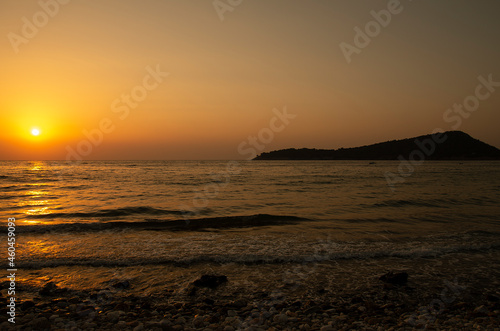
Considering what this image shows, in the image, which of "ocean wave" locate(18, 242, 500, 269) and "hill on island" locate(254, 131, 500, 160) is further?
"hill on island" locate(254, 131, 500, 160)

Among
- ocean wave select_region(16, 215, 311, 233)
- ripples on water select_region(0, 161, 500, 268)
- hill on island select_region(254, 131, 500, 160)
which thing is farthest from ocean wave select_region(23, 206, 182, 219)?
hill on island select_region(254, 131, 500, 160)

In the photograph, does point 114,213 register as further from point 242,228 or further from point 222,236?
point 222,236

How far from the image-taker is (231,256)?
29.9 feet

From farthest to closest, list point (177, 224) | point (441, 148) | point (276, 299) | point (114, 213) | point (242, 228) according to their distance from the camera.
A: point (441, 148), point (114, 213), point (177, 224), point (242, 228), point (276, 299)

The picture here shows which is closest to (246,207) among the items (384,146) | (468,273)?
(468,273)

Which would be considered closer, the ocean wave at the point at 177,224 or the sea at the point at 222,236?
the sea at the point at 222,236

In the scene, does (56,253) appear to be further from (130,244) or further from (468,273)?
(468,273)

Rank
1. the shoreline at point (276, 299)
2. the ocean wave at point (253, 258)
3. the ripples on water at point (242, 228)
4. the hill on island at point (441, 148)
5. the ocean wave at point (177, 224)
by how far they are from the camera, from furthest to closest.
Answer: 1. the hill on island at point (441, 148)
2. the ocean wave at point (177, 224)
3. the ripples on water at point (242, 228)
4. the ocean wave at point (253, 258)
5. the shoreline at point (276, 299)

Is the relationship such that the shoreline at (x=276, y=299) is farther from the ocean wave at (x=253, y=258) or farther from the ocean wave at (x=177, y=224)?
the ocean wave at (x=177, y=224)

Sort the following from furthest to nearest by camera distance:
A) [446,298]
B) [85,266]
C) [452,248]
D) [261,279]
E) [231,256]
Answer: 1. [452,248]
2. [231,256]
3. [85,266]
4. [261,279]
5. [446,298]

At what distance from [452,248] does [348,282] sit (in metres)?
5.35

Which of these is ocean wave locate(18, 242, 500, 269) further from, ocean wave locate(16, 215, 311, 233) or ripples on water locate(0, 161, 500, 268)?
ocean wave locate(16, 215, 311, 233)

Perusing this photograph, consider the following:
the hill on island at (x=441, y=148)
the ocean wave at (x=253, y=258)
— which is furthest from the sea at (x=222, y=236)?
the hill on island at (x=441, y=148)

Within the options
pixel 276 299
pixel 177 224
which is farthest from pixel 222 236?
pixel 276 299
